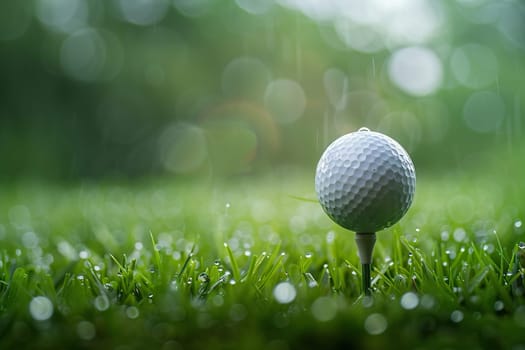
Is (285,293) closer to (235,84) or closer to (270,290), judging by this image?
(270,290)

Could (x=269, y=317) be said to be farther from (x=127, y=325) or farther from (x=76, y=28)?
(x=76, y=28)

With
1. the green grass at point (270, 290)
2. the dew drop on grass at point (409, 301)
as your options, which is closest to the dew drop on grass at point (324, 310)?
the green grass at point (270, 290)

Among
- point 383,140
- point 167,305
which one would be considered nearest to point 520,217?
point 383,140

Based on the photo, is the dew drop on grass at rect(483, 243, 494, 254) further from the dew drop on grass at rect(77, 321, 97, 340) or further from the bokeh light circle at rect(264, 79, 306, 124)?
the bokeh light circle at rect(264, 79, 306, 124)

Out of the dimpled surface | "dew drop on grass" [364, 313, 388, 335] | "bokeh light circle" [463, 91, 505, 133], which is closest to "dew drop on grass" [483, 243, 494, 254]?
the dimpled surface

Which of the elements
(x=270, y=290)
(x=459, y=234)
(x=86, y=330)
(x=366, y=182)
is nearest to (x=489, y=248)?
(x=459, y=234)

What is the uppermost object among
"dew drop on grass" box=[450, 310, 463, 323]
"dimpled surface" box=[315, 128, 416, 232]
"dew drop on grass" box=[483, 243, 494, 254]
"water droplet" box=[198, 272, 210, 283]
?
"dimpled surface" box=[315, 128, 416, 232]

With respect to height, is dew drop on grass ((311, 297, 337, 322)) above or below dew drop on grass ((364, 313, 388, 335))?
above
